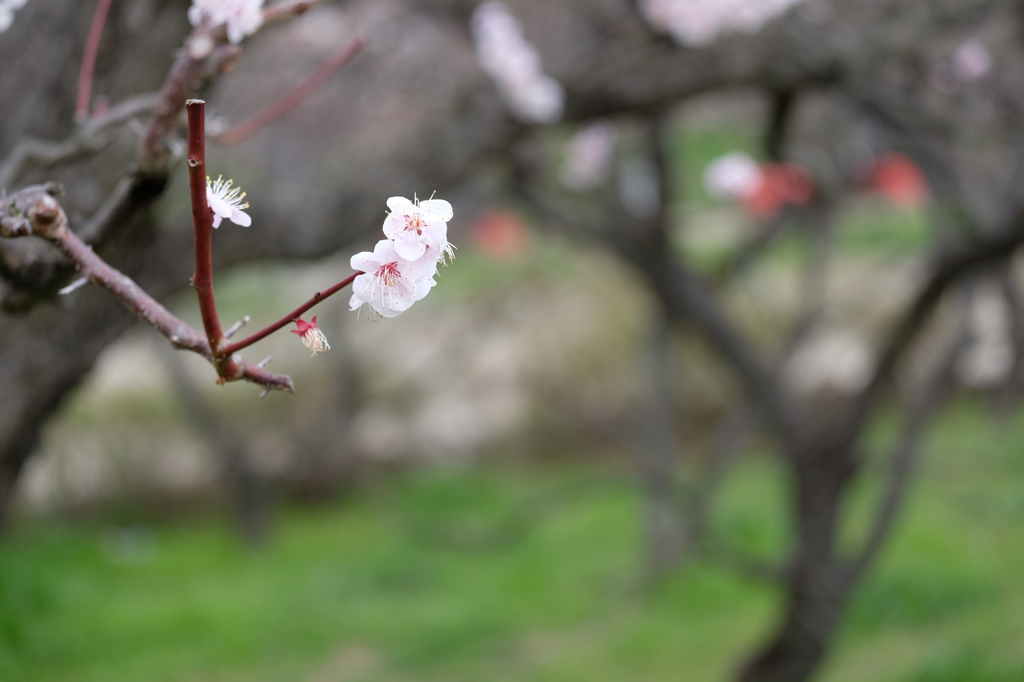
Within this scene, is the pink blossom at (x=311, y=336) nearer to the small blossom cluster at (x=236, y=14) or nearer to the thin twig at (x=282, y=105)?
the small blossom cluster at (x=236, y=14)

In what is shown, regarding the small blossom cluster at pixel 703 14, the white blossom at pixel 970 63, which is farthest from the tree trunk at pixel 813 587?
the white blossom at pixel 970 63

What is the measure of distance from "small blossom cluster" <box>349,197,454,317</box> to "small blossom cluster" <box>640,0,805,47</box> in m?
2.09

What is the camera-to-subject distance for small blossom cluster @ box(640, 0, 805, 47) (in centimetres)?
272

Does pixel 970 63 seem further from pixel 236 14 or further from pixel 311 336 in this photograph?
pixel 311 336

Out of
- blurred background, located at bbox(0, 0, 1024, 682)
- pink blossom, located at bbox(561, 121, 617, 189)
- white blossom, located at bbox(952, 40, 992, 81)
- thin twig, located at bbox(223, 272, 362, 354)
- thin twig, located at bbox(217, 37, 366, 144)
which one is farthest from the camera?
pink blossom, located at bbox(561, 121, 617, 189)

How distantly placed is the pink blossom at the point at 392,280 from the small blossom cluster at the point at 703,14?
2.09 meters

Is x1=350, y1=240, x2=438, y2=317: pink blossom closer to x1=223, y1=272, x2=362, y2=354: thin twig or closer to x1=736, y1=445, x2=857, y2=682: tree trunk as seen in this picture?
x1=223, y1=272, x2=362, y2=354: thin twig

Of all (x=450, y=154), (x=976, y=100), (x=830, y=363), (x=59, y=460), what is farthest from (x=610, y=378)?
(x=450, y=154)

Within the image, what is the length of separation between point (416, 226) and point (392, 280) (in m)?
0.06

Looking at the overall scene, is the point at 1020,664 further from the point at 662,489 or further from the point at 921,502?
the point at 921,502

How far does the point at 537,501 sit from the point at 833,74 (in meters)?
3.48

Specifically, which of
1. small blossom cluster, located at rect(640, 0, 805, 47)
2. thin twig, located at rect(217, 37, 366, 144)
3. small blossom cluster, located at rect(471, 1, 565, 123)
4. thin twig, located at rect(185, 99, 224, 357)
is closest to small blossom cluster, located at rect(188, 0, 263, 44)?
thin twig, located at rect(217, 37, 366, 144)

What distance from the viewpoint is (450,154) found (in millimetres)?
2883

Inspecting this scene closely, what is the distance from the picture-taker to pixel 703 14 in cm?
273
